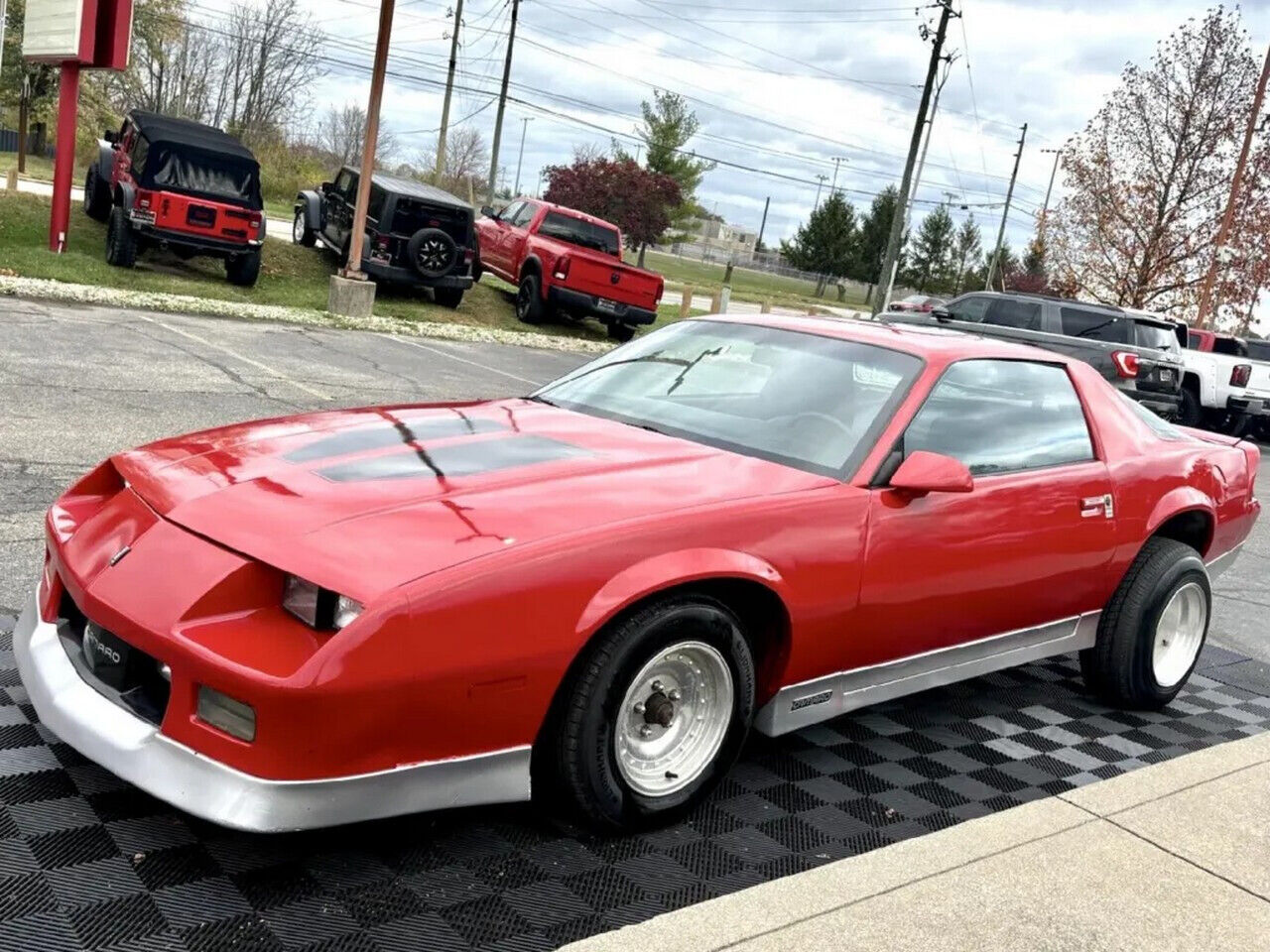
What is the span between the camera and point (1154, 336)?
16.5 meters

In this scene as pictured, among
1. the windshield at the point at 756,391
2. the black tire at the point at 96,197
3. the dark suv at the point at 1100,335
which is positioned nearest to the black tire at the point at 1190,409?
the dark suv at the point at 1100,335

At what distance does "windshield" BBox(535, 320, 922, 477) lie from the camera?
3.78 meters

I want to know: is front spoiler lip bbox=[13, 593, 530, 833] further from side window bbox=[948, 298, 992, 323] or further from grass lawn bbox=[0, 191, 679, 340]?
side window bbox=[948, 298, 992, 323]

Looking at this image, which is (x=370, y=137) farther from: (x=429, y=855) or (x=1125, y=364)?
(x=429, y=855)

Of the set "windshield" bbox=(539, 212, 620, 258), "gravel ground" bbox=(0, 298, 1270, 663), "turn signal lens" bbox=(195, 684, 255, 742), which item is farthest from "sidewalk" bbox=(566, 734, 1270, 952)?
"windshield" bbox=(539, 212, 620, 258)

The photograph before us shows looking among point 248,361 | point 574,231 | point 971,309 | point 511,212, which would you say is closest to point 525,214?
point 511,212

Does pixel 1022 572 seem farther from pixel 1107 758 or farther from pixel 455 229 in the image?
pixel 455 229

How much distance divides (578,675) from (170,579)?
98cm

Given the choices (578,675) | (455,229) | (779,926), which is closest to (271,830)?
(578,675)

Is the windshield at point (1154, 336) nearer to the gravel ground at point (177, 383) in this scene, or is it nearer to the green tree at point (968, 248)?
the gravel ground at point (177, 383)

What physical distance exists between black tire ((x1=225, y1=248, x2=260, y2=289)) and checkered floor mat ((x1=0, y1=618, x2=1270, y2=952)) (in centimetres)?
1398

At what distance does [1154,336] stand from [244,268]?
12.9m

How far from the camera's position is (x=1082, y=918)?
9.39 ft

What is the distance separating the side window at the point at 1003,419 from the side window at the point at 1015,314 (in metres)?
13.1
